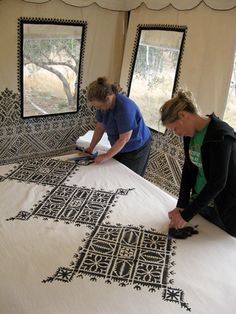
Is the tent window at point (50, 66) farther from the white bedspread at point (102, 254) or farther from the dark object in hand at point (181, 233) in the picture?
the dark object in hand at point (181, 233)

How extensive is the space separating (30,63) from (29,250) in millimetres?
2100

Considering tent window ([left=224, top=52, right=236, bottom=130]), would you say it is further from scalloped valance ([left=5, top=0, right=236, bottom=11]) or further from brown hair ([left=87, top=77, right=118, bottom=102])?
brown hair ([left=87, top=77, right=118, bottom=102])

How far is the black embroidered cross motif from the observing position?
143 centimetres

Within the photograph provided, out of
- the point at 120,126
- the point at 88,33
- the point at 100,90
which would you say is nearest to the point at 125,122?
the point at 120,126

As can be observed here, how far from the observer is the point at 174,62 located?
3.17 metres

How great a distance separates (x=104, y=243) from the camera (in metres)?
1.65

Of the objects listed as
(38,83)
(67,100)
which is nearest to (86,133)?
(67,100)

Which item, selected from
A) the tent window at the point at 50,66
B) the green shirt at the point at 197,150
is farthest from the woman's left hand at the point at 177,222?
the tent window at the point at 50,66

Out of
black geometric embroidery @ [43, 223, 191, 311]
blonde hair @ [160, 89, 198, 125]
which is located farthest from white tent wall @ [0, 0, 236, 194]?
black geometric embroidery @ [43, 223, 191, 311]

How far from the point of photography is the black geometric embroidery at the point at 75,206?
1.84m

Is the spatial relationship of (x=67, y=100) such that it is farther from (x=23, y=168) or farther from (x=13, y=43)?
(x=23, y=168)

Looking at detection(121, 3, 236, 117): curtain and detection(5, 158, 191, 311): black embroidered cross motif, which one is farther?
detection(121, 3, 236, 117): curtain

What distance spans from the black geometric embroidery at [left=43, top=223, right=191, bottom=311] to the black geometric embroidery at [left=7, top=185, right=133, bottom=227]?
0.12 meters

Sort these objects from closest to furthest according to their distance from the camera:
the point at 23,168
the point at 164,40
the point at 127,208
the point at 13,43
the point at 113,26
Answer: the point at 127,208 < the point at 23,168 < the point at 13,43 < the point at 164,40 < the point at 113,26
